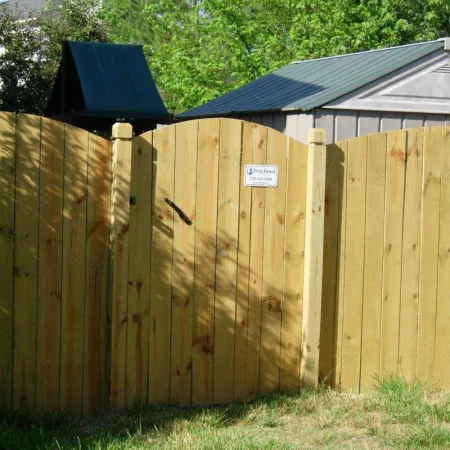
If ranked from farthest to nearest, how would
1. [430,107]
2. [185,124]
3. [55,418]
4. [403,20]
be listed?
[403,20]
[430,107]
[185,124]
[55,418]

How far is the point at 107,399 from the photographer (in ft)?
18.4

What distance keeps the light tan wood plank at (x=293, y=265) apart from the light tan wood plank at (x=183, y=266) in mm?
668

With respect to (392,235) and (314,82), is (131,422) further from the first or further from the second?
(314,82)

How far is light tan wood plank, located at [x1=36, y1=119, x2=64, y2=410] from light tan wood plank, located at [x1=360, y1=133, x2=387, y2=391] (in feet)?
6.86

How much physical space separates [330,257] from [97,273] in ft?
5.20

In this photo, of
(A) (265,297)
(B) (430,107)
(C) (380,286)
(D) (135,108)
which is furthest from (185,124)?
(D) (135,108)

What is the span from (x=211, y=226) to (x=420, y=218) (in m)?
1.52

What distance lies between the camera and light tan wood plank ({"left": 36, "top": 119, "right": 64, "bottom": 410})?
533 cm

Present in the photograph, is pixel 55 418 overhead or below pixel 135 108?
below

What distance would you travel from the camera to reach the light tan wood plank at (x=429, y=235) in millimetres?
6266

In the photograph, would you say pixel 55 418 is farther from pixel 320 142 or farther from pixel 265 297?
pixel 320 142

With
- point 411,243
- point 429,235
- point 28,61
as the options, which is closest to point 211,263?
point 411,243

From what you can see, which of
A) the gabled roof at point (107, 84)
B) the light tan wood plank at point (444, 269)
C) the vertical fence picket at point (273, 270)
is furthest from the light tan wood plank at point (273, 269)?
the gabled roof at point (107, 84)

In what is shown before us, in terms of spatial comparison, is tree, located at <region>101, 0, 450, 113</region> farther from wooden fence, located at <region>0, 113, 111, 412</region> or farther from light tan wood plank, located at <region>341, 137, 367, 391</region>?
wooden fence, located at <region>0, 113, 111, 412</region>
